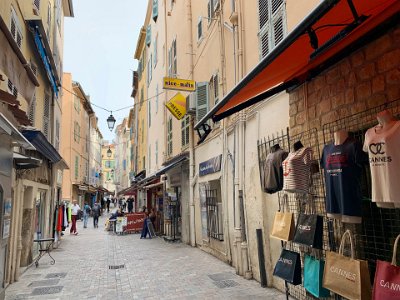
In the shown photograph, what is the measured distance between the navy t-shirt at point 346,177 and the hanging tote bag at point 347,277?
1.37 ft

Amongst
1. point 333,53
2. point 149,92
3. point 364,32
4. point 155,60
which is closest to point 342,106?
point 333,53

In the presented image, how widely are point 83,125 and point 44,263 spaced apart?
2701cm

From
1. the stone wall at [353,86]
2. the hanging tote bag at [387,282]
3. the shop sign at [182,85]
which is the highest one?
the shop sign at [182,85]

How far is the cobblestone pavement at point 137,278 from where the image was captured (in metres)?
→ 6.91

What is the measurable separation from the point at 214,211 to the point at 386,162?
784 centimetres

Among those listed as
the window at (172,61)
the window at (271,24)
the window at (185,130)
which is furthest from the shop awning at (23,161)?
the window at (172,61)

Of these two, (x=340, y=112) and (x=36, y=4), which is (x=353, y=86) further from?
(x=36, y=4)

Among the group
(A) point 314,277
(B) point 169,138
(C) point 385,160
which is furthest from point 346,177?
(B) point 169,138

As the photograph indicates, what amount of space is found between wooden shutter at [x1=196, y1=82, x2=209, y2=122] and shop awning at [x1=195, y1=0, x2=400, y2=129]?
519 centimetres

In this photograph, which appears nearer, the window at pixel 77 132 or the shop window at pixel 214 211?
the shop window at pixel 214 211

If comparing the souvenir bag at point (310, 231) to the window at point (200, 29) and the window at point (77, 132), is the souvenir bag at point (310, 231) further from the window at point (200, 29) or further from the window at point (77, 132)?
the window at point (77, 132)

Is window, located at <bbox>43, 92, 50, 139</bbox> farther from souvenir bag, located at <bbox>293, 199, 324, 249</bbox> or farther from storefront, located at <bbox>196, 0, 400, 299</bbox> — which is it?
souvenir bag, located at <bbox>293, 199, 324, 249</bbox>

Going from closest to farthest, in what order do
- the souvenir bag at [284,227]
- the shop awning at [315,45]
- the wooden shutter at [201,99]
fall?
the shop awning at [315,45] < the souvenir bag at [284,227] < the wooden shutter at [201,99]

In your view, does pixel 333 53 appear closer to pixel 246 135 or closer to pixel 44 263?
pixel 246 135
